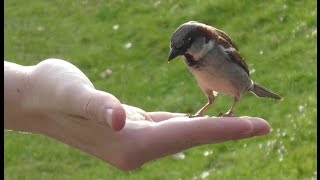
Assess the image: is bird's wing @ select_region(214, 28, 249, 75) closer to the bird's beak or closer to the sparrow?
the sparrow

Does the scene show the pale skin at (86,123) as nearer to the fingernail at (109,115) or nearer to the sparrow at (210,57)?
the fingernail at (109,115)

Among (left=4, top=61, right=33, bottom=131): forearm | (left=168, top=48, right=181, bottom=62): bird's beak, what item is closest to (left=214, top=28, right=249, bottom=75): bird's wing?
(left=168, top=48, right=181, bottom=62): bird's beak

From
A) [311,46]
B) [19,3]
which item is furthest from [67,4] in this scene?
[311,46]

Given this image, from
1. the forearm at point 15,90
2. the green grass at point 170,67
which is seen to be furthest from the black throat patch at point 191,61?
the green grass at point 170,67

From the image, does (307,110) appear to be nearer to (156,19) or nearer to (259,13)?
(259,13)

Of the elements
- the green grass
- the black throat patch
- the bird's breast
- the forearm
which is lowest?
the green grass

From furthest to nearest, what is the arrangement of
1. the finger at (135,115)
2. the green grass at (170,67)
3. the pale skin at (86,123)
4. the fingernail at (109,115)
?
the green grass at (170,67) → the finger at (135,115) → the pale skin at (86,123) → the fingernail at (109,115)

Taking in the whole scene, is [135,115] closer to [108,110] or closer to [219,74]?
[219,74]
